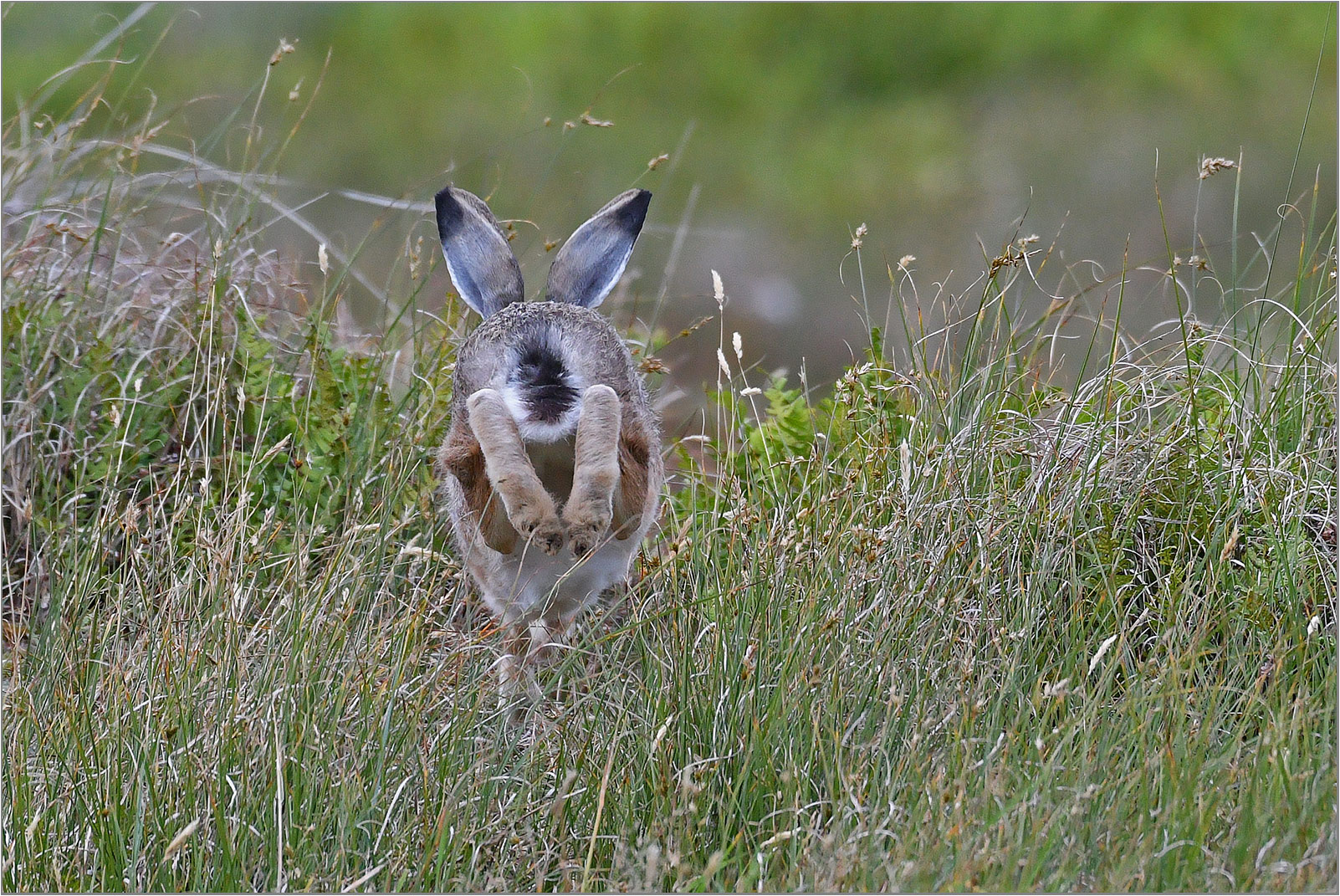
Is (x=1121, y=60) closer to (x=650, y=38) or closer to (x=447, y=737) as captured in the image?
(x=650, y=38)

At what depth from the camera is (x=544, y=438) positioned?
174 inches

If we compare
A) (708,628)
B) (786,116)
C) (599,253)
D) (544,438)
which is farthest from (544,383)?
(786,116)

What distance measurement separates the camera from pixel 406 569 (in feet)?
16.3

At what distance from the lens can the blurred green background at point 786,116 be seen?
10.2 meters

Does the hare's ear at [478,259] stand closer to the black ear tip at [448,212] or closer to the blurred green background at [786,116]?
the black ear tip at [448,212]

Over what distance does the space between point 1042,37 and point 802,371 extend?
8617 millimetres

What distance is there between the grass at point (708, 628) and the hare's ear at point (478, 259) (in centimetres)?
18

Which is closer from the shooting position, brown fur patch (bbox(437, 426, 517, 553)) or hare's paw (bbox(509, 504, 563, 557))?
hare's paw (bbox(509, 504, 563, 557))

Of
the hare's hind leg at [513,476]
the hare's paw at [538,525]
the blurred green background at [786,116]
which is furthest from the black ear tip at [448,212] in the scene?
the blurred green background at [786,116]

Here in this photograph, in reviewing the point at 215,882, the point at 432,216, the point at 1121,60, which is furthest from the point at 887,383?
the point at 1121,60

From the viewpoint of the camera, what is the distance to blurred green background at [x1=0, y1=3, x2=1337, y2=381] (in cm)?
1022

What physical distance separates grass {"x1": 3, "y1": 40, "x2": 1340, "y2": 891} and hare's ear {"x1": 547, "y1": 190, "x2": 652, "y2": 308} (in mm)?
535

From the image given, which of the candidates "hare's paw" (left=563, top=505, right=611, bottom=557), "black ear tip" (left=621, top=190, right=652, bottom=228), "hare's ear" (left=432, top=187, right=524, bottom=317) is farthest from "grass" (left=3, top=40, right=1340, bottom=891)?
A: "black ear tip" (left=621, top=190, right=652, bottom=228)

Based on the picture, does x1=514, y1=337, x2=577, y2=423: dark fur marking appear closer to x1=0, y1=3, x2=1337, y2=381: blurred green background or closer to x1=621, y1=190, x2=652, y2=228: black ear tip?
x1=621, y1=190, x2=652, y2=228: black ear tip
